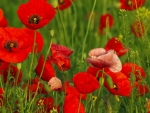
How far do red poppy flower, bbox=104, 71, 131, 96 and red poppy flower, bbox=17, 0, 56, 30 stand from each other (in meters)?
0.37

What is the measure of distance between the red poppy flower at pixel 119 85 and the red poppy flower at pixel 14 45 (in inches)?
14.7

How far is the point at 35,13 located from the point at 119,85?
1.53ft

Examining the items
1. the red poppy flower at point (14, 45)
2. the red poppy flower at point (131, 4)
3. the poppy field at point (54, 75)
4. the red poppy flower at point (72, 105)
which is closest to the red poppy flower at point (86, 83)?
the poppy field at point (54, 75)

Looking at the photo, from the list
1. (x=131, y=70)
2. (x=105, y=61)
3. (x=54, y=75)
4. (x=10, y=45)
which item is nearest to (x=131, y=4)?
(x=131, y=70)

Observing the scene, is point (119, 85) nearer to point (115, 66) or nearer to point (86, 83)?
point (115, 66)

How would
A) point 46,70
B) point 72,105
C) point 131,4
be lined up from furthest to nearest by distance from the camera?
point 131,4 < point 46,70 < point 72,105

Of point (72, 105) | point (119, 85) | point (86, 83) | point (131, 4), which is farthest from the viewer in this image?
point (131, 4)

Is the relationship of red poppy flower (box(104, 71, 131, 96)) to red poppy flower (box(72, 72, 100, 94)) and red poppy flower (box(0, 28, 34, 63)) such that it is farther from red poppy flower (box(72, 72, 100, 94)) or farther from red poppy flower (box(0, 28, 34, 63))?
red poppy flower (box(0, 28, 34, 63))

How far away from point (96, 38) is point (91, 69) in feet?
6.85

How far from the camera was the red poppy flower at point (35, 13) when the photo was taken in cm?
253

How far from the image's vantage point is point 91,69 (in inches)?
106

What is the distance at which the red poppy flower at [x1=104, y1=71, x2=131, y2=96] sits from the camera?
2.57 metres

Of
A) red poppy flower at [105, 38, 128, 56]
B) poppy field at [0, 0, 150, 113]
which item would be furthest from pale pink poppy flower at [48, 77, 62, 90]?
red poppy flower at [105, 38, 128, 56]

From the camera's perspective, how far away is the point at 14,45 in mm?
2506
